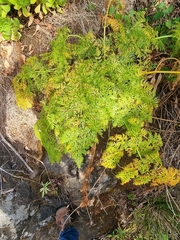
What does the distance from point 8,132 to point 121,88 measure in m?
1.55

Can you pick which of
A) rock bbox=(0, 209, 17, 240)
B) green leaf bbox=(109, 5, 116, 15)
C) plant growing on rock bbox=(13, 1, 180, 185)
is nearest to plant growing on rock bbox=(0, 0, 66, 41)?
green leaf bbox=(109, 5, 116, 15)

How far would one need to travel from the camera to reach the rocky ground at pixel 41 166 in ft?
9.95

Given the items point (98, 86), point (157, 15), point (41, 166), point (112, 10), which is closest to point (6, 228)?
point (41, 166)

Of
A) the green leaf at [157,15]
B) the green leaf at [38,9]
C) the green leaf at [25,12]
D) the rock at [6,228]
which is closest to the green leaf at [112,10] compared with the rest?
the green leaf at [157,15]

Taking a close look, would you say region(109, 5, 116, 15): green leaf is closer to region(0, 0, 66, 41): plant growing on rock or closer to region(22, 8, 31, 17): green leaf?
region(0, 0, 66, 41): plant growing on rock

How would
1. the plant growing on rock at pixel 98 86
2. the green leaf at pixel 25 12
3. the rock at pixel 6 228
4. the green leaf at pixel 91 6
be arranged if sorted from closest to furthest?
1. the plant growing on rock at pixel 98 86
2. the green leaf at pixel 25 12
3. the green leaf at pixel 91 6
4. the rock at pixel 6 228

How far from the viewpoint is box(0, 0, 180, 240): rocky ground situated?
303cm

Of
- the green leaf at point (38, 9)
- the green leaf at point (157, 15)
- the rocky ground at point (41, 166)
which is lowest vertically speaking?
the rocky ground at point (41, 166)

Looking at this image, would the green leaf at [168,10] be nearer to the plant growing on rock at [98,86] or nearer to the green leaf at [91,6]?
the plant growing on rock at [98,86]

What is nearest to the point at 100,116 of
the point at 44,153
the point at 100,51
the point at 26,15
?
the point at 100,51

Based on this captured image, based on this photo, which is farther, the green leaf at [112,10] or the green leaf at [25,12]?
the green leaf at [25,12]

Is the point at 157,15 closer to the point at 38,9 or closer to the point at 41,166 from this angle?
the point at 38,9

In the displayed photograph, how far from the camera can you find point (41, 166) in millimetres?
3227

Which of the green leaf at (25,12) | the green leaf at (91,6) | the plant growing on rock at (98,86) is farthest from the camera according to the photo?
the green leaf at (91,6)
